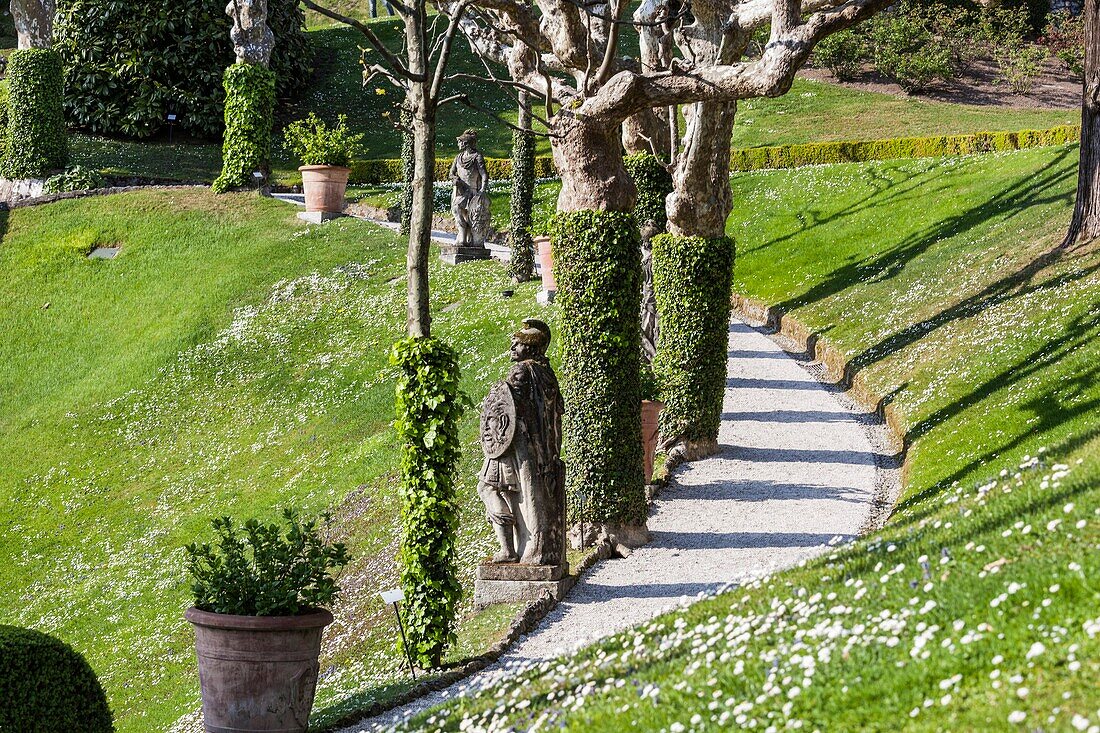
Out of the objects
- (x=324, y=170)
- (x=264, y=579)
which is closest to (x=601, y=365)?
(x=264, y=579)

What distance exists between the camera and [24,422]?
2600cm

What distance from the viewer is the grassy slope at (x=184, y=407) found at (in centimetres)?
1698

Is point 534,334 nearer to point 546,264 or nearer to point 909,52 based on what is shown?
point 546,264

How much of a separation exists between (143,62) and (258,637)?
39948 millimetres

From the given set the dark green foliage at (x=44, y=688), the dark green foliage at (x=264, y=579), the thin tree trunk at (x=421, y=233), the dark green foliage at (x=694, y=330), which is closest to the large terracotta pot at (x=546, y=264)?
the dark green foliage at (x=694, y=330)

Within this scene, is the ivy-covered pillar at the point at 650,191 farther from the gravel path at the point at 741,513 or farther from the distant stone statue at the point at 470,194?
the distant stone statue at the point at 470,194

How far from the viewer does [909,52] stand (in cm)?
5031

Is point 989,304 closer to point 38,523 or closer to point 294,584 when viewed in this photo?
point 294,584

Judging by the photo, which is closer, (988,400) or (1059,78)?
(988,400)

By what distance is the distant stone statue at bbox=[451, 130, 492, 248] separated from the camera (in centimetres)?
2959

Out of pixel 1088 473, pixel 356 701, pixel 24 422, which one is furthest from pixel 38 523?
pixel 1088 473

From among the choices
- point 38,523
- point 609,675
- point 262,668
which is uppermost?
point 609,675

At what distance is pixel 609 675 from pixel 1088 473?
3701 millimetres

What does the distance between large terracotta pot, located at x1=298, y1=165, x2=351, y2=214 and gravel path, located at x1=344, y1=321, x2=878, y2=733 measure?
546 inches
